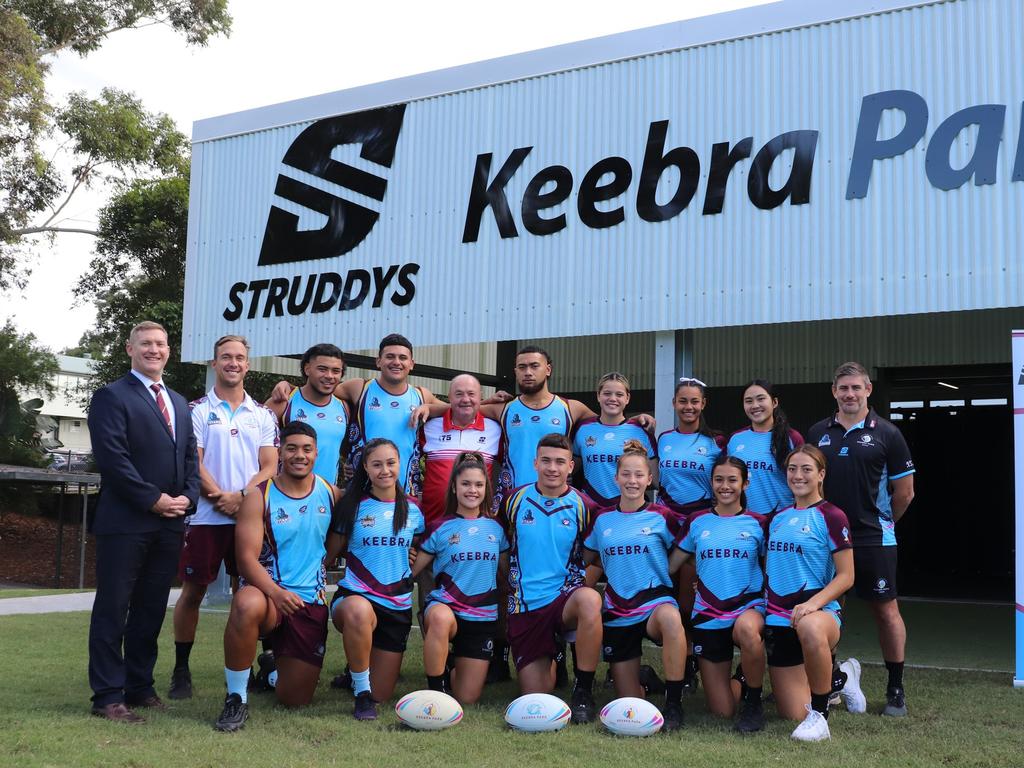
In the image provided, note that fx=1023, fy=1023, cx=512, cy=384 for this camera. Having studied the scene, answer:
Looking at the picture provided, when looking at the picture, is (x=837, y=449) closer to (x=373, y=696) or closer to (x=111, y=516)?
(x=373, y=696)

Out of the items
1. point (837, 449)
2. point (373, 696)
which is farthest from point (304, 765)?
point (837, 449)

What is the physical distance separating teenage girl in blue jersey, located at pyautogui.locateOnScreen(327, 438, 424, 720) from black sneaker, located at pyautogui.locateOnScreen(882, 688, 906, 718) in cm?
253

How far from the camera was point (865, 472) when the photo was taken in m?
5.60

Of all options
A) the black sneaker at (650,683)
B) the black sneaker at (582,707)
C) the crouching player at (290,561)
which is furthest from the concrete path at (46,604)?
the black sneaker at (582,707)

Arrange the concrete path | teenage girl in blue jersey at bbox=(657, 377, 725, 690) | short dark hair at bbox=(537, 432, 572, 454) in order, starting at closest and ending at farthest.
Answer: short dark hair at bbox=(537, 432, 572, 454), teenage girl in blue jersey at bbox=(657, 377, 725, 690), the concrete path

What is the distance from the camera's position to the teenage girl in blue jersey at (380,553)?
5352 millimetres

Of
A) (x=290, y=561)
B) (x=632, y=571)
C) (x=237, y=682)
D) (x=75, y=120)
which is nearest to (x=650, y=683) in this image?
(x=632, y=571)

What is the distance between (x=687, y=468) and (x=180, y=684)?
3.09 meters

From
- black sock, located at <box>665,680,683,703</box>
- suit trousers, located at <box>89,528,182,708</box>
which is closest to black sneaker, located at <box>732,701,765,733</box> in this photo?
black sock, located at <box>665,680,683,703</box>

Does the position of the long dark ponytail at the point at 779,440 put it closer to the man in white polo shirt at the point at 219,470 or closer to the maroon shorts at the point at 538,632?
the maroon shorts at the point at 538,632

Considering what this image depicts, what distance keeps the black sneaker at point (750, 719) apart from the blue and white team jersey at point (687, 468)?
1.39 metres

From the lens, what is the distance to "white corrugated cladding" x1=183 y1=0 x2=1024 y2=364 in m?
7.64

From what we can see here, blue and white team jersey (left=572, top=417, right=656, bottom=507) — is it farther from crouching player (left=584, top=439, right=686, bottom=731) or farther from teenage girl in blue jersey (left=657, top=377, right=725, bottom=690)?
crouching player (left=584, top=439, right=686, bottom=731)

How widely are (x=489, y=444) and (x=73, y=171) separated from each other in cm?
2087
